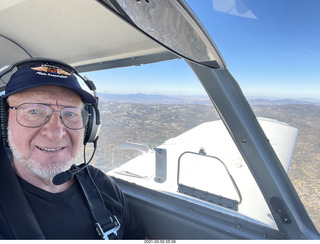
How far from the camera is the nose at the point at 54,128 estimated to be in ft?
3.70

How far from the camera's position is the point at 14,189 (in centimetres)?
102

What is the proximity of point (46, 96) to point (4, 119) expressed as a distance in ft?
0.97

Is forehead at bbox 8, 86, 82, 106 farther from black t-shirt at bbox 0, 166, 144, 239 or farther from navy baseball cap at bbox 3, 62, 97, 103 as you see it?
black t-shirt at bbox 0, 166, 144, 239

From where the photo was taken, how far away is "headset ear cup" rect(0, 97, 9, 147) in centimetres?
111

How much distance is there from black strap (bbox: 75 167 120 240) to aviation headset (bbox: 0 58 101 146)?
1.08ft

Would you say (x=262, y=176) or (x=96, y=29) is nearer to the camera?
(x=262, y=176)

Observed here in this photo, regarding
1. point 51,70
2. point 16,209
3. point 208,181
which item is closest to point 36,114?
point 51,70

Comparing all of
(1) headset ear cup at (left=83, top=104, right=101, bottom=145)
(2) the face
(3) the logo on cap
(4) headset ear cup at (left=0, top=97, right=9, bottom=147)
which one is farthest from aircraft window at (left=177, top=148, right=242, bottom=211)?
(4) headset ear cup at (left=0, top=97, right=9, bottom=147)

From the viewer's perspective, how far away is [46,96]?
1148 millimetres

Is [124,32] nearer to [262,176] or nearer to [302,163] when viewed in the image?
[262,176]

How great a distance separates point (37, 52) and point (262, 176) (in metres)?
2.26

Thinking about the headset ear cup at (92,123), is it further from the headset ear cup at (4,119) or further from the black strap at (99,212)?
the headset ear cup at (4,119)

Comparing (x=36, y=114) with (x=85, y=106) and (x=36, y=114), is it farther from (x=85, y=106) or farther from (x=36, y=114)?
(x=85, y=106)

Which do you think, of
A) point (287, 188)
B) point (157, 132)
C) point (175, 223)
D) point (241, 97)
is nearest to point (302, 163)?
point (287, 188)
